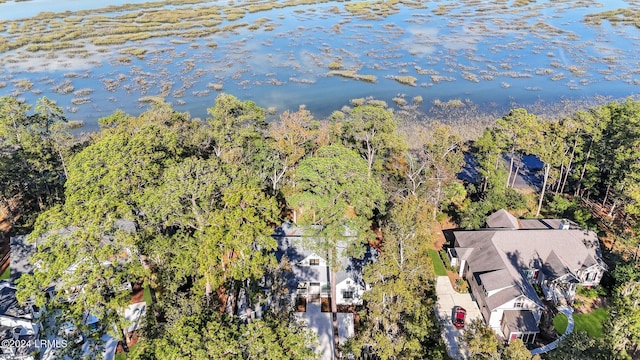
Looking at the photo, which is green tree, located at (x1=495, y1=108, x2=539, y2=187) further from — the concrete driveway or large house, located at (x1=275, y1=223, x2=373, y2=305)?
large house, located at (x1=275, y1=223, x2=373, y2=305)

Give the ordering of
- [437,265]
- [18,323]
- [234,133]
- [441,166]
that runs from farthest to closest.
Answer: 1. [234,133]
2. [441,166]
3. [437,265]
4. [18,323]

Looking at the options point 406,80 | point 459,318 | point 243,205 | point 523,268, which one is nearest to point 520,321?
point 459,318

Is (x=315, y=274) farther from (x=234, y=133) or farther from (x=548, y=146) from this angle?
(x=548, y=146)

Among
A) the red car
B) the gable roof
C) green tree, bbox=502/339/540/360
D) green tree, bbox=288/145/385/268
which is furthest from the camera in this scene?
the gable roof

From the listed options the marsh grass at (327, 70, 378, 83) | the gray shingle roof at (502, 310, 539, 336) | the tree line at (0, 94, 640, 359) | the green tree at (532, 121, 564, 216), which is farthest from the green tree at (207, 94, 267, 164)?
the marsh grass at (327, 70, 378, 83)

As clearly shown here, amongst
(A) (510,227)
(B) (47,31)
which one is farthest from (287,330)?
(B) (47,31)

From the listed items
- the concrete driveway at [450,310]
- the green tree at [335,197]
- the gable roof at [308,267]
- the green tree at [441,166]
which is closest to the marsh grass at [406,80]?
the green tree at [441,166]
